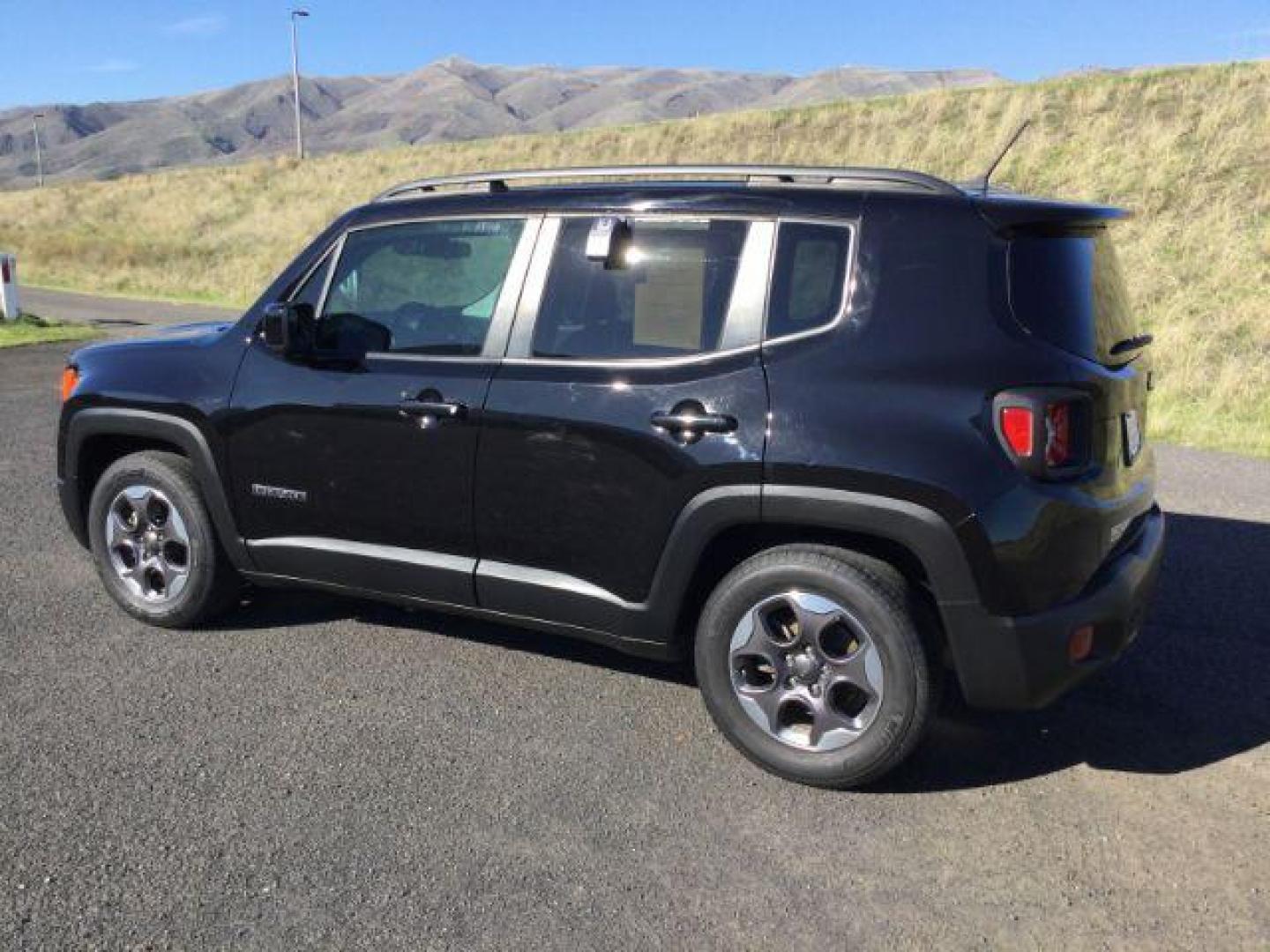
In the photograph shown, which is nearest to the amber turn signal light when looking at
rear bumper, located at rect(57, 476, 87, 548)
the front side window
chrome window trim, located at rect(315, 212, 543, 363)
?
rear bumper, located at rect(57, 476, 87, 548)

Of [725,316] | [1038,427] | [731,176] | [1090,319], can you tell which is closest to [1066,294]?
[1090,319]

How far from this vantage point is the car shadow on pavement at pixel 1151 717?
3.63 meters

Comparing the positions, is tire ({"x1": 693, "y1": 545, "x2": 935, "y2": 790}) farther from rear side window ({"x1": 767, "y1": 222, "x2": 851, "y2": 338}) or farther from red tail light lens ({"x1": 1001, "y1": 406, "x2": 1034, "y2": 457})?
rear side window ({"x1": 767, "y1": 222, "x2": 851, "y2": 338})

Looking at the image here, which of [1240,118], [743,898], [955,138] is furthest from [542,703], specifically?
[955,138]

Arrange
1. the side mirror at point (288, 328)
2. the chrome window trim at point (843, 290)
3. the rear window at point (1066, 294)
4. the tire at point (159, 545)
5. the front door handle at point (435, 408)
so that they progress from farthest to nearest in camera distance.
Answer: the tire at point (159, 545)
the side mirror at point (288, 328)
the front door handle at point (435, 408)
the chrome window trim at point (843, 290)
the rear window at point (1066, 294)

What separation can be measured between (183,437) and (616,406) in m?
1.96

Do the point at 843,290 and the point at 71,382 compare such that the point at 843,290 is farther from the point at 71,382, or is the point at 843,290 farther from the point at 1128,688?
the point at 71,382

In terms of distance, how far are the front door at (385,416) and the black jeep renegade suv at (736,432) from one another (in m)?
0.01

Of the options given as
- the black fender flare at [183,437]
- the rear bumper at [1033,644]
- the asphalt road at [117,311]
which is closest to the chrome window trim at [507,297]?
the black fender flare at [183,437]

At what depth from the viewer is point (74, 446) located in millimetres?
4797

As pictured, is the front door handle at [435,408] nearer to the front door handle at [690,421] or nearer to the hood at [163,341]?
the front door handle at [690,421]

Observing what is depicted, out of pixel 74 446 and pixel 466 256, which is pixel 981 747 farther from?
pixel 74 446

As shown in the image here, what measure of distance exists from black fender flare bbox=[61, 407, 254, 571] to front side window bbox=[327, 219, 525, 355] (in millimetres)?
698

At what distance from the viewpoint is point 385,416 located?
4.03m
